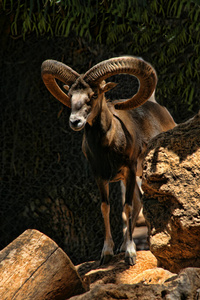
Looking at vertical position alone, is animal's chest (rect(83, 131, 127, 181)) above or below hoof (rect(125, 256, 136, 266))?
above

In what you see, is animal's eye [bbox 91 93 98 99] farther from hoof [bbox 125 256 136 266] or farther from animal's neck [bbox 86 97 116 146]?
hoof [bbox 125 256 136 266]

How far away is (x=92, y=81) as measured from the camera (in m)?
3.65

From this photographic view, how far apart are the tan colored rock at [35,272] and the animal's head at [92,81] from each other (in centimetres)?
99

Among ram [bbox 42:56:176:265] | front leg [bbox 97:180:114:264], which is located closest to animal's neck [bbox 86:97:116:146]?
ram [bbox 42:56:176:265]

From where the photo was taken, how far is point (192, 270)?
2.20m

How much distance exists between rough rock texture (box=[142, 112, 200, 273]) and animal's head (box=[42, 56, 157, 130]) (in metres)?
0.70

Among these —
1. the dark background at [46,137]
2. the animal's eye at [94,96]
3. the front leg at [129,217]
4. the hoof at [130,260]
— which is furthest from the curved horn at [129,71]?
the dark background at [46,137]

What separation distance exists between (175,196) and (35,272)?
1.15m

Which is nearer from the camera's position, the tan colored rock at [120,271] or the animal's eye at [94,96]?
the tan colored rock at [120,271]

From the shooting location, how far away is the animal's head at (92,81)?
3518mm

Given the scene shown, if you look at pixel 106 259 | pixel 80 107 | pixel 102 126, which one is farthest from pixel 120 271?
pixel 80 107

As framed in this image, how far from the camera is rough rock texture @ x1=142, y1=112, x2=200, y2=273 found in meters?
2.98

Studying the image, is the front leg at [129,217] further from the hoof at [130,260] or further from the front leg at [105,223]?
the front leg at [105,223]

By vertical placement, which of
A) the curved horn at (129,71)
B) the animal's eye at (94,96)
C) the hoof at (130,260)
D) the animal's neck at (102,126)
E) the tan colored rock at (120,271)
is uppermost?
the curved horn at (129,71)
